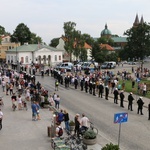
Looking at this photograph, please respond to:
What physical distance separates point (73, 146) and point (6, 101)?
1421cm

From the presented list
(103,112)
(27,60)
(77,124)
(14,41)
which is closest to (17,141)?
(77,124)

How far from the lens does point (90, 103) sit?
2566cm

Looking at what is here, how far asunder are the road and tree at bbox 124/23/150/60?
87.5 ft

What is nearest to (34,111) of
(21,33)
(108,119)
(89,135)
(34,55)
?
(108,119)

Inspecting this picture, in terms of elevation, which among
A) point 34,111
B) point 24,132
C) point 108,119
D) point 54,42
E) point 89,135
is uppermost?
point 54,42

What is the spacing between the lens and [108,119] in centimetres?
1984

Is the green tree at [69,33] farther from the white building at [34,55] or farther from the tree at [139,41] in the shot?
the tree at [139,41]

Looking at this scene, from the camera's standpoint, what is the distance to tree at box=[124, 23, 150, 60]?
Result: 5384 centimetres

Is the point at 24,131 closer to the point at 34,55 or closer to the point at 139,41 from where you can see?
the point at 139,41

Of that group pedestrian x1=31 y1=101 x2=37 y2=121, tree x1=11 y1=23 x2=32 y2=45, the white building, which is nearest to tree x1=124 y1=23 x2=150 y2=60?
the white building

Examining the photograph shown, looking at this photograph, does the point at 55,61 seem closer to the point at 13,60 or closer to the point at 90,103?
the point at 13,60

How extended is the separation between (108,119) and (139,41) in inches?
1452

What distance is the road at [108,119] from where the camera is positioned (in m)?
15.3

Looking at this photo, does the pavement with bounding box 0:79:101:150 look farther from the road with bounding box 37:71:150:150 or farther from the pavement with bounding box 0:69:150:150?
the road with bounding box 37:71:150:150
